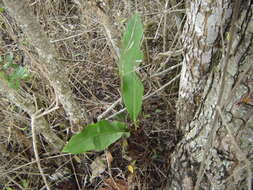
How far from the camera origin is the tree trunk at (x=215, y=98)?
1.71 ft

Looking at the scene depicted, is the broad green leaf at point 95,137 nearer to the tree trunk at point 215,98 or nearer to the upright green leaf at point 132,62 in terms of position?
the upright green leaf at point 132,62

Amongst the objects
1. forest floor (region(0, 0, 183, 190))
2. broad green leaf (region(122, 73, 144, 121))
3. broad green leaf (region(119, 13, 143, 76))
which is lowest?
forest floor (region(0, 0, 183, 190))

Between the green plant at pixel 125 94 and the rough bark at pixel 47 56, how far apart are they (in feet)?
0.41

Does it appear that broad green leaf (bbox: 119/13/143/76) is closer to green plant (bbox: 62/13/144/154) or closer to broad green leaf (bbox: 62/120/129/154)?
green plant (bbox: 62/13/144/154)

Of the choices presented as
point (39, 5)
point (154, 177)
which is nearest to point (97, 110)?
point (154, 177)

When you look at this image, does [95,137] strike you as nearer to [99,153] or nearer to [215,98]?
[99,153]

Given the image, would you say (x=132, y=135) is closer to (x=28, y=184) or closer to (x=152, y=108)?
(x=152, y=108)

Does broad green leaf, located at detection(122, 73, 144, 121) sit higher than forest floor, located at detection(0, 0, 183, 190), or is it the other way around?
broad green leaf, located at detection(122, 73, 144, 121)

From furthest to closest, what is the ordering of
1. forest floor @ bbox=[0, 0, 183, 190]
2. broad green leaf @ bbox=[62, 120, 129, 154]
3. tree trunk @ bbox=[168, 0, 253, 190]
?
Result: forest floor @ bbox=[0, 0, 183, 190] < broad green leaf @ bbox=[62, 120, 129, 154] < tree trunk @ bbox=[168, 0, 253, 190]

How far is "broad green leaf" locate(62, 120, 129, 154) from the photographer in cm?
81

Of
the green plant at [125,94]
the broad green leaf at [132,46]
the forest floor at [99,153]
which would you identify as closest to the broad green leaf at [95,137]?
the green plant at [125,94]

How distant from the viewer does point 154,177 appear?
3.24ft

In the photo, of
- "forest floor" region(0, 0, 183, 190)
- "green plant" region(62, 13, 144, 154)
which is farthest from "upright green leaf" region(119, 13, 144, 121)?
"forest floor" region(0, 0, 183, 190)

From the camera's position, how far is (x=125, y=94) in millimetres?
883
